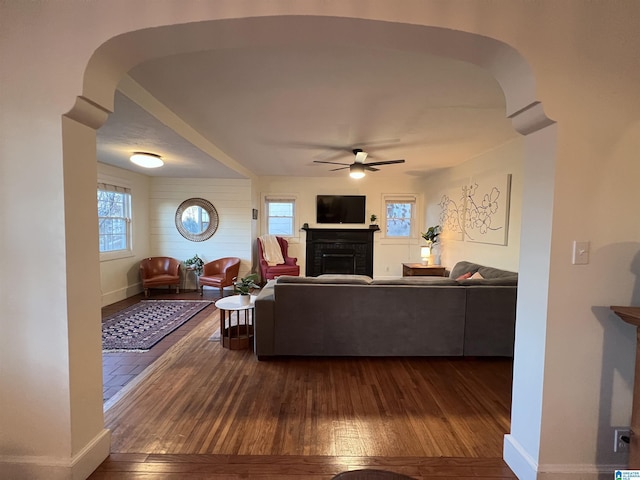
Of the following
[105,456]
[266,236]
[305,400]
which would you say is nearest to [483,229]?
[305,400]

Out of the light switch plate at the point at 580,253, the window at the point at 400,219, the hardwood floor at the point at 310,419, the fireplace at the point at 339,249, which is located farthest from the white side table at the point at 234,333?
the window at the point at 400,219

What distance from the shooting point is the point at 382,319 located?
3.02 meters

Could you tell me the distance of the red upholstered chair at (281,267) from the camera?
5.97 meters

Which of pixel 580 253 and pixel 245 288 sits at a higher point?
pixel 580 253

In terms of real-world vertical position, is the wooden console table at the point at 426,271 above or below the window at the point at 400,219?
below

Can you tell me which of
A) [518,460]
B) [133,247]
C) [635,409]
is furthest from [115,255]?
[635,409]

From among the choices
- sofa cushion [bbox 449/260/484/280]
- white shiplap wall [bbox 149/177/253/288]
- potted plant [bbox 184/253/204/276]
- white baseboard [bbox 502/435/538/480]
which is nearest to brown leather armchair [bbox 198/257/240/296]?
potted plant [bbox 184/253/204/276]

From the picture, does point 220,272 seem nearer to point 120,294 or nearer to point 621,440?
point 120,294

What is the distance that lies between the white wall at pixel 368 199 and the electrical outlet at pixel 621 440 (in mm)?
5559

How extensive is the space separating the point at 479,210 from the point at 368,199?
9.05 feet

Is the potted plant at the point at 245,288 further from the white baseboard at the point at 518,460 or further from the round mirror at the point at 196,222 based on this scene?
the round mirror at the point at 196,222

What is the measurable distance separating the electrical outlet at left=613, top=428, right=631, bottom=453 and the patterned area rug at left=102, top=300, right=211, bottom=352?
149 inches

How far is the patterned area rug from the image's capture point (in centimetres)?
341

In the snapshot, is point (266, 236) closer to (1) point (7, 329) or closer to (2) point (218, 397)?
(2) point (218, 397)
